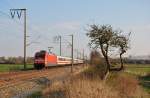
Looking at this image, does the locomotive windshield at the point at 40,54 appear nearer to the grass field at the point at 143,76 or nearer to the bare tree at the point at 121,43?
the grass field at the point at 143,76

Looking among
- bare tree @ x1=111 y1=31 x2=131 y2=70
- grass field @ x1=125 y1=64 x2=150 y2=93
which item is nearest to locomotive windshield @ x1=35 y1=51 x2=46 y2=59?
grass field @ x1=125 y1=64 x2=150 y2=93

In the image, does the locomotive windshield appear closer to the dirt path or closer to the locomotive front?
the locomotive front

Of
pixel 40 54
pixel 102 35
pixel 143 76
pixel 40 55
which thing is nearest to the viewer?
pixel 102 35

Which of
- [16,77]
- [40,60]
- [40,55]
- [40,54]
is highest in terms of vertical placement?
[40,54]

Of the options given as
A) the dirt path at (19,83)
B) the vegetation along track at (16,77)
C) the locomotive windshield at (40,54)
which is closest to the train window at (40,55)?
the locomotive windshield at (40,54)

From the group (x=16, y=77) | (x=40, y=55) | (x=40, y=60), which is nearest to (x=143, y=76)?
(x=40, y=60)

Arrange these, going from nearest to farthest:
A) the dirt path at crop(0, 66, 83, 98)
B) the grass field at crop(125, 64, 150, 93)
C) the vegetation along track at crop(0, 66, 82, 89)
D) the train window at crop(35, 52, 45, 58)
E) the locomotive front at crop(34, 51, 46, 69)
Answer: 1. the dirt path at crop(0, 66, 83, 98)
2. the vegetation along track at crop(0, 66, 82, 89)
3. the grass field at crop(125, 64, 150, 93)
4. the locomotive front at crop(34, 51, 46, 69)
5. the train window at crop(35, 52, 45, 58)

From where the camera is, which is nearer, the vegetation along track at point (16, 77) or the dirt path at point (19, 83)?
the dirt path at point (19, 83)

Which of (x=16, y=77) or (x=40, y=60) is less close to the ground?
(x=40, y=60)

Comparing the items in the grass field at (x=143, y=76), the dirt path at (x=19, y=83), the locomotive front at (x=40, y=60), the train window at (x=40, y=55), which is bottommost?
the grass field at (x=143, y=76)

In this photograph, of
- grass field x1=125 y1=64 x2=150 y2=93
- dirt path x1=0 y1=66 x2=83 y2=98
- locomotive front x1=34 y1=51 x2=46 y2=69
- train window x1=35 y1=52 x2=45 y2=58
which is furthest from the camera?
train window x1=35 y1=52 x2=45 y2=58

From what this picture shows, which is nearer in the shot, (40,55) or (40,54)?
(40,55)

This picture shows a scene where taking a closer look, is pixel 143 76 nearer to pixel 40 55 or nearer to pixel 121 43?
pixel 40 55

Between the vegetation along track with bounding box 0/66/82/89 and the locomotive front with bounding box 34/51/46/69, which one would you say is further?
the locomotive front with bounding box 34/51/46/69
